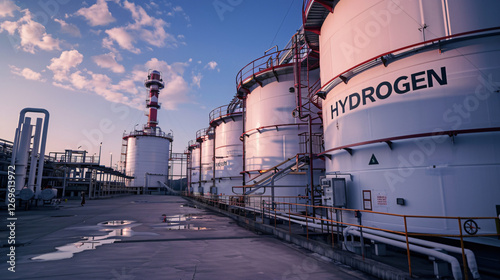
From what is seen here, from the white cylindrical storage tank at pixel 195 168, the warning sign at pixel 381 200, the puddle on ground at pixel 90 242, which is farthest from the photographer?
the white cylindrical storage tank at pixel 195 168

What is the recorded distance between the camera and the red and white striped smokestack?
55562 millimetres

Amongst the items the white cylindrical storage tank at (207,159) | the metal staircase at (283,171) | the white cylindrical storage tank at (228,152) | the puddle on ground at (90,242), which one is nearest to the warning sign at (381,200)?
the metal staircase at (283,171)

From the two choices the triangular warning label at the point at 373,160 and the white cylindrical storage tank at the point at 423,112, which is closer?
the white cylindrical storage tank at the point at 423,112

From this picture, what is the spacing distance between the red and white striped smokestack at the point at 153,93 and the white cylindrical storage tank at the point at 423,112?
5068 centimetres

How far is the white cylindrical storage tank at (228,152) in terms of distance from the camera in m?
28.4

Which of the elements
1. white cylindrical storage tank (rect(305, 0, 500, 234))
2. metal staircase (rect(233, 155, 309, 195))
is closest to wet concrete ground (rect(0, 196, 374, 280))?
white cylindrical storage tank (rect(305, 0, 500, 234))

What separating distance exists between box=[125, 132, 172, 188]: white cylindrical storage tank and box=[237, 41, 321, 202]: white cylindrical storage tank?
4045 centimetres

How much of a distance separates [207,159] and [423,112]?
31.8 meters

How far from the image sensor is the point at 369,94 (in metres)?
10.1

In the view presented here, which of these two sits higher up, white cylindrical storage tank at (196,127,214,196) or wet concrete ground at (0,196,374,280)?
white cylindrical storage tank at (196,127,214,196)

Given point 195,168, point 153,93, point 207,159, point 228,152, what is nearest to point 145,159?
point 153,93

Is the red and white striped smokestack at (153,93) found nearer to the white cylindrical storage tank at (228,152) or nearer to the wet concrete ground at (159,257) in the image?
the white cylindrical storage tank at (228,152)

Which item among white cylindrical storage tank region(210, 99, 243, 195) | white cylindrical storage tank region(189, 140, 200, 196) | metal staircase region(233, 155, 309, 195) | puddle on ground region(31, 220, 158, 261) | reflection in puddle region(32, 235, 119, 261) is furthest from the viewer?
white cylindrical storage tank region(189, 140, 200, 196)

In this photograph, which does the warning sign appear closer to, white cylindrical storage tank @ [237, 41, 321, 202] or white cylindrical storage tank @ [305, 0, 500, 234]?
white cylindrical storage tank @ [305, 0, 500, 234]
